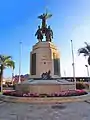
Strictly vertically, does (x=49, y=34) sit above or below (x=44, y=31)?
below

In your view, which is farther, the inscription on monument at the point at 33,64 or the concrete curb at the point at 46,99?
the inscription on monument at the point at 33,64

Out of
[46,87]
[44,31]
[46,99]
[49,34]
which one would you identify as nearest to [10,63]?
[44,31]

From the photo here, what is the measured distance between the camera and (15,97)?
17.2 m

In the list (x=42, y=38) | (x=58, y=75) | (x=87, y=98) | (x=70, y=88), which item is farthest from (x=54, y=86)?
(x=42, y=38)

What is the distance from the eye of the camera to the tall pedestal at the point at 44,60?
26.4m

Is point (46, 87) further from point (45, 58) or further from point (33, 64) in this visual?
point (33, 64)

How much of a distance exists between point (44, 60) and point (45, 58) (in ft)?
0.87

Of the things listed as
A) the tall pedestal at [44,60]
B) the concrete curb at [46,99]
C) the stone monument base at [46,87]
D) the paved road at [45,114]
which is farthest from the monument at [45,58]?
the paved road at [45,114]

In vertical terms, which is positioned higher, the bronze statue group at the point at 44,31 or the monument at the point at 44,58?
the bronze statue group at the point at 44,31

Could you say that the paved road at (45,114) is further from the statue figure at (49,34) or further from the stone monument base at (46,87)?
the statue figure at (49,34)

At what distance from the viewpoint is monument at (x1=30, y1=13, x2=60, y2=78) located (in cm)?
2630

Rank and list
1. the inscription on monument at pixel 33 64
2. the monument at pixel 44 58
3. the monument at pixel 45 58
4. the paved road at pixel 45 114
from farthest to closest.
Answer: the inscription on monument at pixel 33 64 → the monument at pixel 45 58 → the monument at pixel 44 58 → the paved road at pixel 45 114

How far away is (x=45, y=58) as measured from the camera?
2667cm

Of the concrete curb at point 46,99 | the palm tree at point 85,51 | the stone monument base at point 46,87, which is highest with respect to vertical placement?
the palm tree at point 85,51
